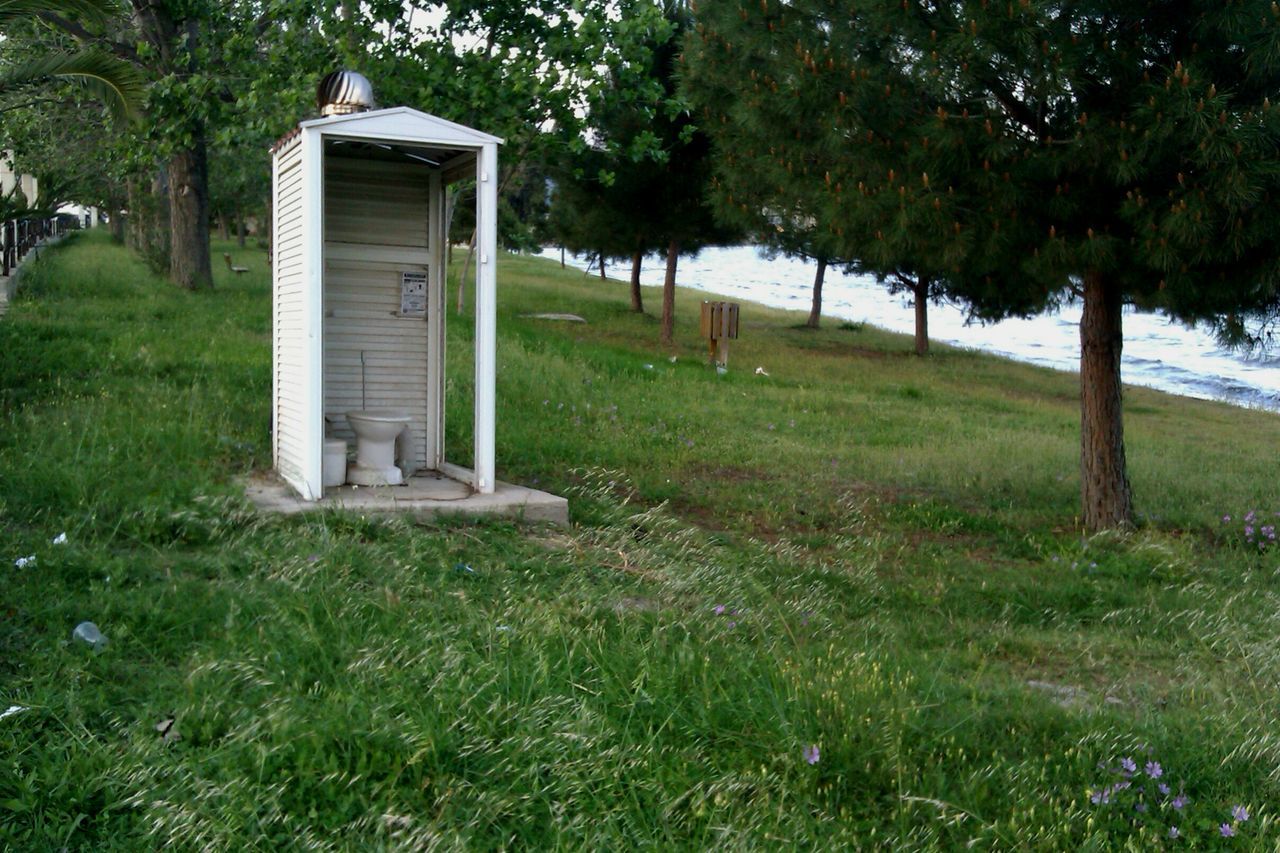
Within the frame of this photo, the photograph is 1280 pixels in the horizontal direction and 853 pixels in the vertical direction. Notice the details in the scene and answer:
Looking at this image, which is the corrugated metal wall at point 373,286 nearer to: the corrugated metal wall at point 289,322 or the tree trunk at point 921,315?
the corrugated metal wall at point 289,322

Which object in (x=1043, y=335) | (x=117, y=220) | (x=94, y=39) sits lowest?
(x=1043, y=335)

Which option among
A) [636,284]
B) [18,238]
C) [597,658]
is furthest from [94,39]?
[636,284]

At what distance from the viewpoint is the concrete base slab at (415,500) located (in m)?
7.14

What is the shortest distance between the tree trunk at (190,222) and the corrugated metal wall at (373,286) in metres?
11.8

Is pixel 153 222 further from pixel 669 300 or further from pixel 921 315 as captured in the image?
pixel 921 315

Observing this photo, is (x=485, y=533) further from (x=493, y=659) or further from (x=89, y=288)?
(x=89, y=288)

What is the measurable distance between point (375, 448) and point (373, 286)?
→ 139cm

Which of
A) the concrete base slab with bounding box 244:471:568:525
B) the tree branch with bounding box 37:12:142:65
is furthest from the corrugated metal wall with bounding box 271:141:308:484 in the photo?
the tree branch with bounding box 37:12:142:65

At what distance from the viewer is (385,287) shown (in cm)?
912

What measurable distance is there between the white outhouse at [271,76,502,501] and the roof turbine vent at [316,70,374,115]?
22 cm

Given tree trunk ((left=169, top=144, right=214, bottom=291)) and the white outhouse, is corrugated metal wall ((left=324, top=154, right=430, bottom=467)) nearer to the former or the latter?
the white outhouse

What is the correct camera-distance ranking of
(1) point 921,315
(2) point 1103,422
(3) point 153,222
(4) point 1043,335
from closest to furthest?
(2) point 1103,422 < (3) point 153,222 < (1) point 921,315 < (4) point 1043,335

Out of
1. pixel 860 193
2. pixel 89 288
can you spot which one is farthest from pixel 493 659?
pixel 89 288

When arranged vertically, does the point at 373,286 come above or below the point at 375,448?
above
